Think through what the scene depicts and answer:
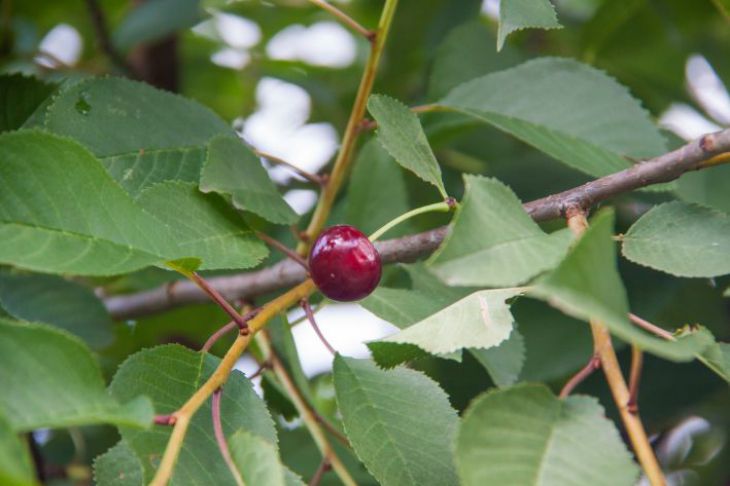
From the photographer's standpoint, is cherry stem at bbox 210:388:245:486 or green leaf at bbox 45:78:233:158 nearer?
cherry stem at bbox 210:388:245:486

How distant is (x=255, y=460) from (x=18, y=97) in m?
0.44

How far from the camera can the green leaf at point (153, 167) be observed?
721 millimetres

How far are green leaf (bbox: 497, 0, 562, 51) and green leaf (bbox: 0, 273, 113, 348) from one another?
1.74ft

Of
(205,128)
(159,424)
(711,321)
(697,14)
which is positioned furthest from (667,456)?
(159,424)

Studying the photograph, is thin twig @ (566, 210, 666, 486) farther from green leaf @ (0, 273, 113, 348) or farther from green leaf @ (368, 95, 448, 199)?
green leaf @ (0, 273, 113, 348)

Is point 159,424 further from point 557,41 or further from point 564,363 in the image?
point 557,41

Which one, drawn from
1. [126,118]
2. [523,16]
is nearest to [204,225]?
[126,118]

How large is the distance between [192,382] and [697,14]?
106 cm

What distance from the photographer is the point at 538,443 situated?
46 centimetres

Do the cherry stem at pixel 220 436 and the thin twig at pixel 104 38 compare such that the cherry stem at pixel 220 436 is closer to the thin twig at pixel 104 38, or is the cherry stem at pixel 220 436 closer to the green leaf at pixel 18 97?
the green leaf at pixel 18 97

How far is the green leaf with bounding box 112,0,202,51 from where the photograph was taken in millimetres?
1221

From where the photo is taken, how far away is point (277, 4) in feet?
5.49

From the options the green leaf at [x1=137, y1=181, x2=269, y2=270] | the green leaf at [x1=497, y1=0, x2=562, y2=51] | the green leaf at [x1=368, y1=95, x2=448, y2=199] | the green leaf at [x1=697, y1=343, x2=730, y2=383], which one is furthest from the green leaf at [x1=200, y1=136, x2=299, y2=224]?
the green leaf at [x1=697, y1=343, x2=730, y2=383]

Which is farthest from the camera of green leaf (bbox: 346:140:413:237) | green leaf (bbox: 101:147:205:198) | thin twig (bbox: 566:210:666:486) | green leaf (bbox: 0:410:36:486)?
green leaf (bbox: 346:140:413:237)
